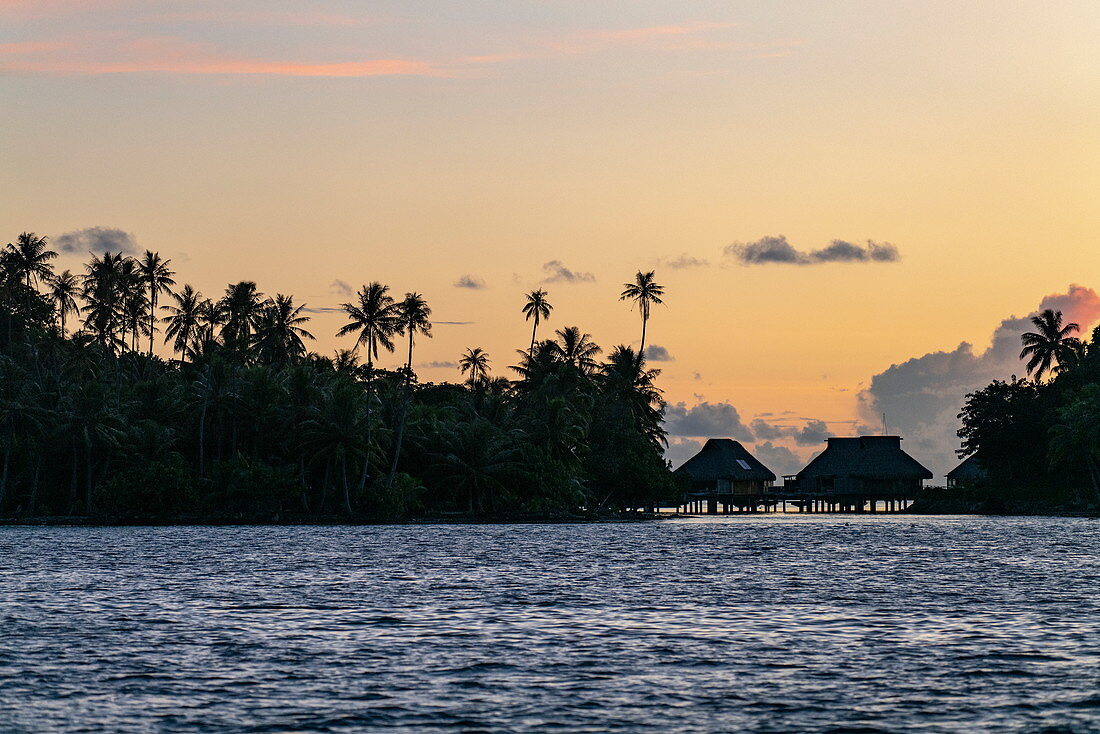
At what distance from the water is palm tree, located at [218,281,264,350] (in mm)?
47755

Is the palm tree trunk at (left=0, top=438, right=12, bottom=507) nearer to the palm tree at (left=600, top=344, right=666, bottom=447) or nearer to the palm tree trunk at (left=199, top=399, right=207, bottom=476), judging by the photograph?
the palm tree trunk at (left=199, top=399, right=207, bottom=476)

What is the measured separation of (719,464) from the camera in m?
131

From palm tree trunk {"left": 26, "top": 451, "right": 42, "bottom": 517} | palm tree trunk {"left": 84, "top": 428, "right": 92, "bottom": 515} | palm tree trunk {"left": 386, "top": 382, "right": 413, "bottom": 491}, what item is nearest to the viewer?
palm tree trunk {"left": 26, "top": 451, "right": 42, "bottom": 517}

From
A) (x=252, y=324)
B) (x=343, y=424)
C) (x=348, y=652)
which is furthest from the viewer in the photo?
(x=252, y=324)

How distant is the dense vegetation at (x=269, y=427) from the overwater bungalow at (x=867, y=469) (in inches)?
1288

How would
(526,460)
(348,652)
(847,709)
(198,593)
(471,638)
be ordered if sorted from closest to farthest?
(847,709) → (348,652) → (471,638) → (198,593) → (526,460)

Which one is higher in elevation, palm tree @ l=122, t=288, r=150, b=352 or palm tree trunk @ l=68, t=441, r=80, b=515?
palm tree @ l=122, t=288, r=150, b=352

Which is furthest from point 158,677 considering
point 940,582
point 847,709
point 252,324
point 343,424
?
point 252,324

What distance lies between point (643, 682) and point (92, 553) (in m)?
37.2

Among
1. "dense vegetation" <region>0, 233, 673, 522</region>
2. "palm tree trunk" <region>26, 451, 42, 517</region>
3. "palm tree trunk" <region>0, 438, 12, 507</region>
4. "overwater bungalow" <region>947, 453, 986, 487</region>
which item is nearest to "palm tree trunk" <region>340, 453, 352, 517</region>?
"dense vegetation" <region>0, 233, 673, 522</region>

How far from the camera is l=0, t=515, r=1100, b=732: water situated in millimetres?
16641

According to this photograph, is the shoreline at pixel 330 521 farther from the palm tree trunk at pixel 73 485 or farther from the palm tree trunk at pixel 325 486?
the palm tree trunk at pixel 73 485

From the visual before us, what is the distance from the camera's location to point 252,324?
97188mm

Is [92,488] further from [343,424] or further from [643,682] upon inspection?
[643,682]
